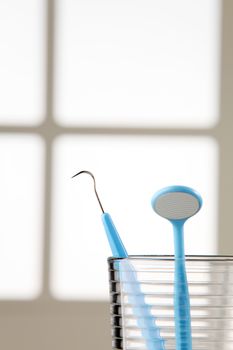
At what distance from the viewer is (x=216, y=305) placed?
632 millimetres

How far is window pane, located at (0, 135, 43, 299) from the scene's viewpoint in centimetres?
104

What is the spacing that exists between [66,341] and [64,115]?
0.26 meters

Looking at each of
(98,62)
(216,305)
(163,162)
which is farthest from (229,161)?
(216,305)

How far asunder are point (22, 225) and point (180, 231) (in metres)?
0.43

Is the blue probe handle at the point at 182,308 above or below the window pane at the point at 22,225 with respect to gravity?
below

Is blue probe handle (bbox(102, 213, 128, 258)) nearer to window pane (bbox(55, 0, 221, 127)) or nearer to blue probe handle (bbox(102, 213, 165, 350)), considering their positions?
blue probe handle (bbox(102, 213, 165, 350))

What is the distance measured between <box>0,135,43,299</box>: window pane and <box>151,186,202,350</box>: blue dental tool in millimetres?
421

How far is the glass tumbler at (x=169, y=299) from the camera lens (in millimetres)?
626

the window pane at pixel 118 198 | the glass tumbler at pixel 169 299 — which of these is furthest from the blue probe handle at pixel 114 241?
the window pane at pixel 118 198

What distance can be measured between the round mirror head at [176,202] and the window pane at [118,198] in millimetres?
402

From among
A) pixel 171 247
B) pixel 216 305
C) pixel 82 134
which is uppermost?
pixel 82 134

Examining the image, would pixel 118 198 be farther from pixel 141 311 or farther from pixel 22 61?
pixel 141 311

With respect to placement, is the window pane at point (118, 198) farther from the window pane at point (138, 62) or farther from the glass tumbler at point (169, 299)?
the glass tumbler at point (169, 299)

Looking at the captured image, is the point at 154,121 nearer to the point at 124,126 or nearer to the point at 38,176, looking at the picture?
the point at 124,126
